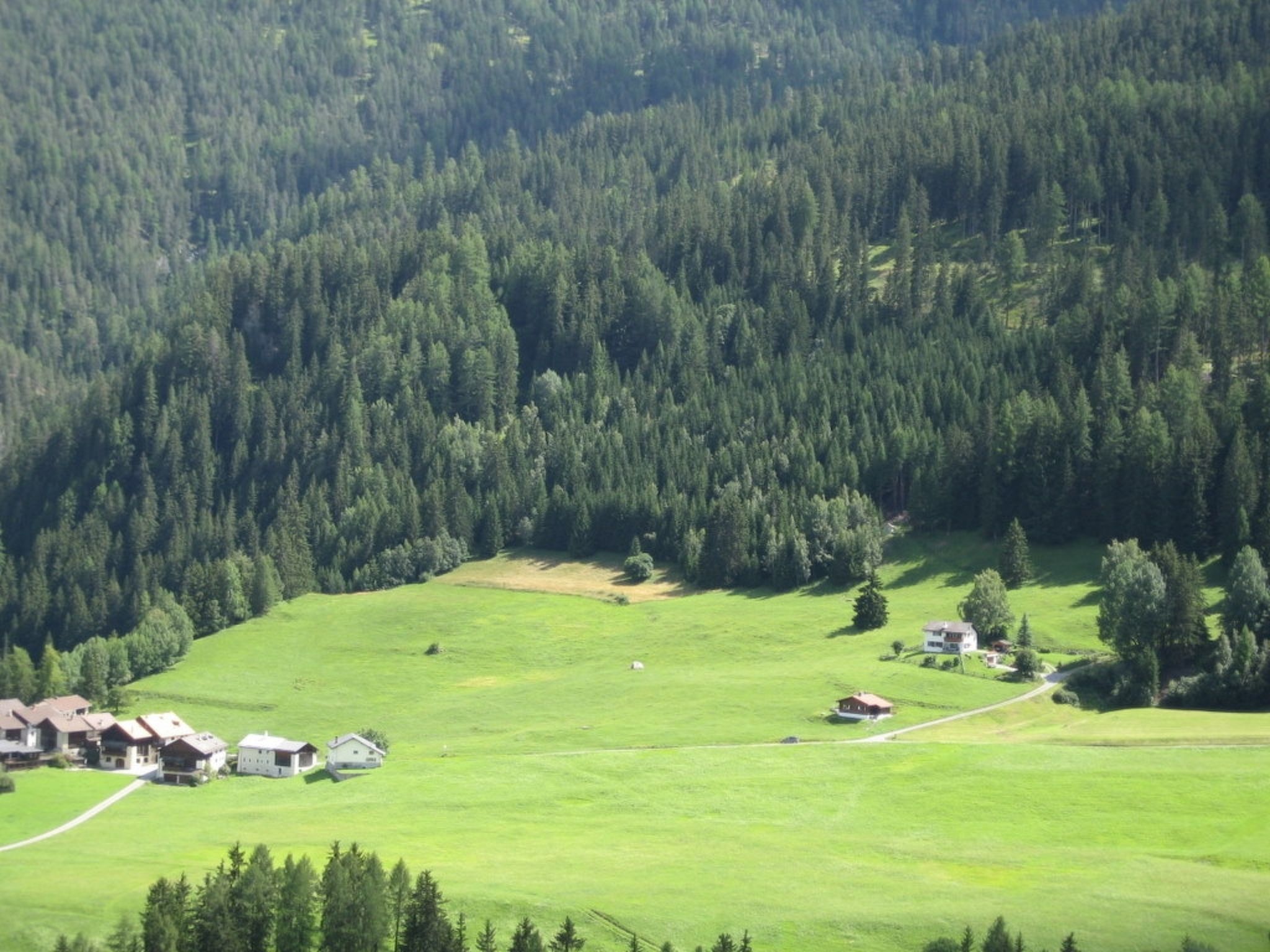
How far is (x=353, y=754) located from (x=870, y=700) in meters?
38.0

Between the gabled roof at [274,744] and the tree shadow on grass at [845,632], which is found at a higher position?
the tree shadow on grass at [845,632]

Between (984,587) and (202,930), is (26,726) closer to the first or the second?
(202,930)

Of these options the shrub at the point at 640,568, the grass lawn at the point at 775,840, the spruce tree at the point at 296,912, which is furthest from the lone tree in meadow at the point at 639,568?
the spruce tree at the point at 296,912

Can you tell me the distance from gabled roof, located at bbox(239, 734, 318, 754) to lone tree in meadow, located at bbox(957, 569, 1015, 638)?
5594 cm

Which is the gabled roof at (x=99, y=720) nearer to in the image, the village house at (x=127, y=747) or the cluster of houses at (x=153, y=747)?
the cluster of houses at (x=153, y=747)

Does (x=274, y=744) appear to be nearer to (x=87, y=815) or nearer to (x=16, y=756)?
(x=87, y=815)

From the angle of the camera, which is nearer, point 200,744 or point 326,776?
point 326,776

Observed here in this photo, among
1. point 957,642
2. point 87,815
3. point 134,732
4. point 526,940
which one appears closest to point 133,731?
point 134,732

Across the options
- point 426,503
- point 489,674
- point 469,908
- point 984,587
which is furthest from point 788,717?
point 426,503

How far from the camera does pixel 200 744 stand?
120 metres

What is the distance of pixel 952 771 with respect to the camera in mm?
106500

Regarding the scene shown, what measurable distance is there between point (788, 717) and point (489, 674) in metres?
36.0

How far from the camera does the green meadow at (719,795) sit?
83312 millimetres

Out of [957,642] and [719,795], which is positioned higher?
[957,642]
